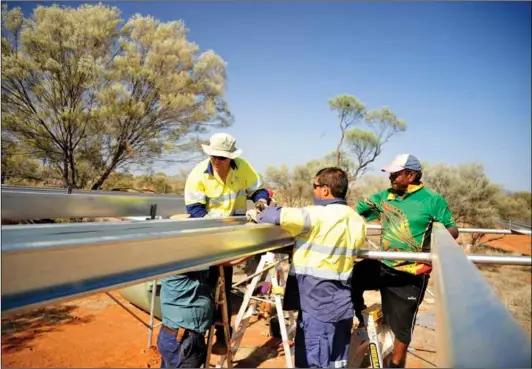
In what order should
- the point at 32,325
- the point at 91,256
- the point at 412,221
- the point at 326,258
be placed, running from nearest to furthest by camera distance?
1. the point at 91,256
2. the point at 326,258
3. the point at 412,221
4. the point at 32,325

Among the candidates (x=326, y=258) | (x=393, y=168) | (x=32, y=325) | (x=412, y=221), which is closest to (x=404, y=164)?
(x=393, y=168)

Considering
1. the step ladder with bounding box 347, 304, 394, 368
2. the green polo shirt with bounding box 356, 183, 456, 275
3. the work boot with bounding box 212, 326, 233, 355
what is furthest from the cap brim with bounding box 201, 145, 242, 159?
the work boot with bounding box 212, 326, 233, 355

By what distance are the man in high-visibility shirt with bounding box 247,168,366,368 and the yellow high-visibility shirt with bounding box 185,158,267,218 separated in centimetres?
77

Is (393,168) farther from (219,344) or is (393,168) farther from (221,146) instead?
(219,344)

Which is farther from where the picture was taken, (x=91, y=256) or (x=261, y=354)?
(x=261, y=354)

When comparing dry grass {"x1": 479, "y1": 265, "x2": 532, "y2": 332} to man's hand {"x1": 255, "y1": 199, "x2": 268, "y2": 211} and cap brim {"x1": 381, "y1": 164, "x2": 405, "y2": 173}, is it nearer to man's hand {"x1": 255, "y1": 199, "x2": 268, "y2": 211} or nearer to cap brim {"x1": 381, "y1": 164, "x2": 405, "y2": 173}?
cap brim {"x1": 381, "y1": 164, "x2": 405, "y2": 173}

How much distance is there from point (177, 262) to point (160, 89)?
41.5 ft

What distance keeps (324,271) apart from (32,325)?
258 inches

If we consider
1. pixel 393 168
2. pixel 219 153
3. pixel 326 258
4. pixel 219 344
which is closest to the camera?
pixel 326 258

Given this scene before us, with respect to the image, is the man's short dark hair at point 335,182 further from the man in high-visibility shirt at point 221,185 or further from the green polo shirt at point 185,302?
the green polo shirt at point 185,302

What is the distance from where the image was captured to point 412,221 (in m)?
2.81

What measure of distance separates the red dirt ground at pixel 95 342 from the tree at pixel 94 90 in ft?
15.1

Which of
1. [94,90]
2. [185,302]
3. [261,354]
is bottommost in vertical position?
[261,354]

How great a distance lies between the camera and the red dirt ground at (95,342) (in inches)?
201
